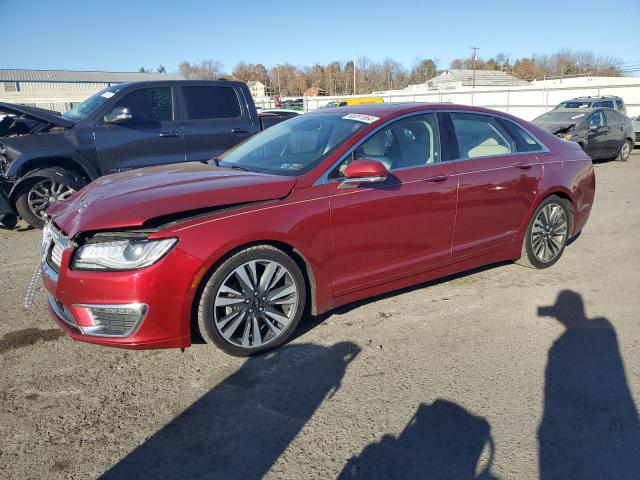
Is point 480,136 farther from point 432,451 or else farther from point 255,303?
point 432,451

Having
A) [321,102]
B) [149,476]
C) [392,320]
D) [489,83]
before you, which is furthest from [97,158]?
[489,83]

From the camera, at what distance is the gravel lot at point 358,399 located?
239 cm

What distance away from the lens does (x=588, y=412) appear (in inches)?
108

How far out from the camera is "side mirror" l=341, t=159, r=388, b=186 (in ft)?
11.3

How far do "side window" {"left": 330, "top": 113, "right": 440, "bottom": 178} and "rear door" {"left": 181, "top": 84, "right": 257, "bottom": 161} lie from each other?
3898 mm

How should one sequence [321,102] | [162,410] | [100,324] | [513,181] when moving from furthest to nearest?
1. [321,102]
2. [513,181]
3. [100,324]
4. [162,410]

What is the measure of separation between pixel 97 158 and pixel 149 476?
5.36m

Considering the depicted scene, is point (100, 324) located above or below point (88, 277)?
below

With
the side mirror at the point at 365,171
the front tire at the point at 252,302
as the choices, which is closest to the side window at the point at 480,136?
the side mirror at the point at 365,171

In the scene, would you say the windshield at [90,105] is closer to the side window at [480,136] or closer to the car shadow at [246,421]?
the side window at [480,136]

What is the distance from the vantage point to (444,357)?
337 centimetres

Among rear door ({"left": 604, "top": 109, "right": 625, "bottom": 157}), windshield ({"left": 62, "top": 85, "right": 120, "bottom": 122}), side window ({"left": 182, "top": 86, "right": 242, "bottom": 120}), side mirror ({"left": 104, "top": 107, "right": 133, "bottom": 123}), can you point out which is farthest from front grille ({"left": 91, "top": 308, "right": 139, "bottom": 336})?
rear door ({"left": 604, "top": 109, "right": 625, "bottom": 157})

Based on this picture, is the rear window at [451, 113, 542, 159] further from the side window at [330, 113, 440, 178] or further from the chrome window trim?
the side window at [330, 113, 440, 178]

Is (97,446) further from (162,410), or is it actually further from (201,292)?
(201,292)
